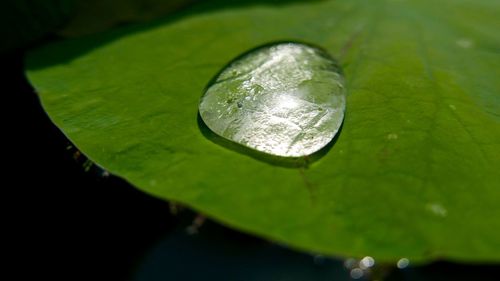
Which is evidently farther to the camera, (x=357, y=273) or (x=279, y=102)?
(x=357, y=273)

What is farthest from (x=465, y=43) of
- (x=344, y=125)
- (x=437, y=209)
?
(x=437, y=209)

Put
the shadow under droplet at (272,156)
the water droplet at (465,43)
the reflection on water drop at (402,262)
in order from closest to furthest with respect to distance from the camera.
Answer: the reflection on water drop at (402,262)
the shadow under droplet at (272,156)
the water droplet at (465,43)

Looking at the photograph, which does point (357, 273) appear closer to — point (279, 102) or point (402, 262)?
point (402, 262)

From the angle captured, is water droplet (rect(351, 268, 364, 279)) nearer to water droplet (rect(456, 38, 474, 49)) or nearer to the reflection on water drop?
the reflection on water drop

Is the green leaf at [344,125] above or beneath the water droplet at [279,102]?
beneath

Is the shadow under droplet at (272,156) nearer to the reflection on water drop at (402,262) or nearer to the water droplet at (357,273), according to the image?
the reflection on water drop at (402,262)

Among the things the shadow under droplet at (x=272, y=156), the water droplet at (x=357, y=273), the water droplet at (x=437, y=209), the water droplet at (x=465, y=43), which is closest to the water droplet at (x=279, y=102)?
the shadow under droplet at (x=272, y=156)

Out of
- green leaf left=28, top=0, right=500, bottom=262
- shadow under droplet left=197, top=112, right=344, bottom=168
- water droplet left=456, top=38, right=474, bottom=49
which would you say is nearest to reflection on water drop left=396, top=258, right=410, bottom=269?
green leaf left=28, top=0, right=500, bottom=262

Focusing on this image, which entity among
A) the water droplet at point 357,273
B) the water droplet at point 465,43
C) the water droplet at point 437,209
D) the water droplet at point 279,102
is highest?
the water droplet at point 279,102
